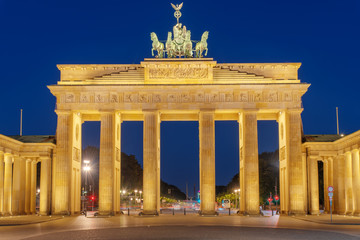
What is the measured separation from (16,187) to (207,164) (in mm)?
22924

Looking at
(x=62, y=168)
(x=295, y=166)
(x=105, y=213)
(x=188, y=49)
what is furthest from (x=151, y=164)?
(x=295, y=166)

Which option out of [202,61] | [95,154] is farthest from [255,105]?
[95,154]

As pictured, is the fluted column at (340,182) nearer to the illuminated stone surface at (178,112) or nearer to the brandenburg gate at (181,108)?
the illuminated stone surface at (178,112)

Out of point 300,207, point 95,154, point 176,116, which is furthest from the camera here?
point 95,154

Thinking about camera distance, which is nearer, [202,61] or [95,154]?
[202,61]

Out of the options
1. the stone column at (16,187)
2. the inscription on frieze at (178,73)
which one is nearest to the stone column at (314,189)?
the inscription on frieze at (178,73)

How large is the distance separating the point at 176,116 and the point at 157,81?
6612mm

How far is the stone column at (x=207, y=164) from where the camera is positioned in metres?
57.1

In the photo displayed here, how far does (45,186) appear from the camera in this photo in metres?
58.8

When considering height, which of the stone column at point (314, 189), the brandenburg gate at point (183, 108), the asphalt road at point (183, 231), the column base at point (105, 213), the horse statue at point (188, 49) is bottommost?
the column base at point (105, 213)

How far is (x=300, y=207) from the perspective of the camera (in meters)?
56.8

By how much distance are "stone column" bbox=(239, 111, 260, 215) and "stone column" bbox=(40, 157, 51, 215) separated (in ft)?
75.4

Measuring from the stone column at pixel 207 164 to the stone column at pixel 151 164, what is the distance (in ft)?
17.3

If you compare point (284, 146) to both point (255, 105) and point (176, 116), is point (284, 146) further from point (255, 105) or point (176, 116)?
point (176, 116)
